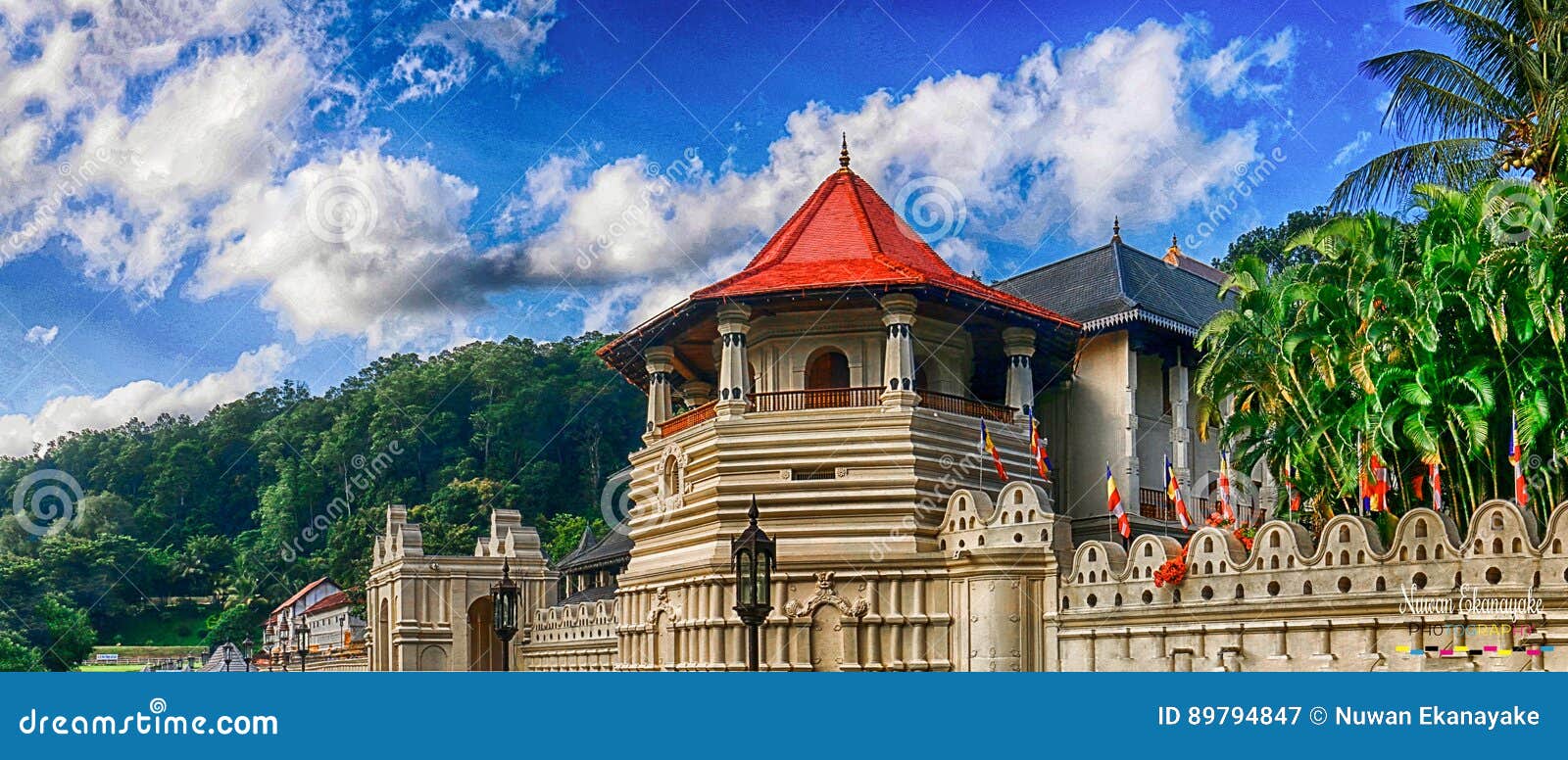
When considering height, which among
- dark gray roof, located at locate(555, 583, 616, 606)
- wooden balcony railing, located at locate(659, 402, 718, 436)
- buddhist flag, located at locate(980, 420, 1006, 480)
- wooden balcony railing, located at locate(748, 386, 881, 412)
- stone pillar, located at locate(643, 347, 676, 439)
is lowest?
dark gray roof, located at locate(555, 583, 616, 606)

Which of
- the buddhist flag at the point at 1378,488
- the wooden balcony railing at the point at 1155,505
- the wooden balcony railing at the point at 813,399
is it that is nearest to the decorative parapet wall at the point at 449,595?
the wooden balcony railing at the point at 813,399

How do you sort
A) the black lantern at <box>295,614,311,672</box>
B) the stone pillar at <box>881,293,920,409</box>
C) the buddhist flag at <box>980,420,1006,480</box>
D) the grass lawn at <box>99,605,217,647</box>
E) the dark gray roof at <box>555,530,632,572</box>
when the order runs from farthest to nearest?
1. the grass lawn at <box>99,605,217,647</box>
2. the dark gray roof at <box>555,530,632,572</box>
3. the black lantern at <box>295,614,311,672</box>
4. the buddhist flag at <box>980,420,1006,480</box>
5. the stone pillar at <box>881,293,920,409</box>

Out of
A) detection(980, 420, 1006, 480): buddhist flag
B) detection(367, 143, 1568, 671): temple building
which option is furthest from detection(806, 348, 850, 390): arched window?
detection(980, 420, 1006, 480): buddhist flag

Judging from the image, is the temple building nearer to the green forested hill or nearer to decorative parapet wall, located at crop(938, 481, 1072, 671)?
decorative parapet wall, located at crop(938, 481, 1072, 671)

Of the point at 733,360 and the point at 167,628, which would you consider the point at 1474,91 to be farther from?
the point at 167,628

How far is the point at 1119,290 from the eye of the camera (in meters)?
30.7

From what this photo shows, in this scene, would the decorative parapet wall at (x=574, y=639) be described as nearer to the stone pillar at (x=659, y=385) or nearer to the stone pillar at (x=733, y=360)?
the stone pillar at (x=659, y=385)

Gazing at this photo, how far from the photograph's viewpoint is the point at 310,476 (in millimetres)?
62875

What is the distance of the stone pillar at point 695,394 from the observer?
3231 cm

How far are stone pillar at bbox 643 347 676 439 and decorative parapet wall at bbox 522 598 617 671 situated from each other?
177 inches

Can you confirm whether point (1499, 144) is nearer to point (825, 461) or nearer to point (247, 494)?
point (825, 461)

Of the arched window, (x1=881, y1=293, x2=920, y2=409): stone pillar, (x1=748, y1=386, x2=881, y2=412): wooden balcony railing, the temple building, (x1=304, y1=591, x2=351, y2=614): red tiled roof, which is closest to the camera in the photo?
the temple building

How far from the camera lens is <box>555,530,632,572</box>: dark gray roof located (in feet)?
141

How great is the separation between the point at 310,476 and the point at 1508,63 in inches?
1930
